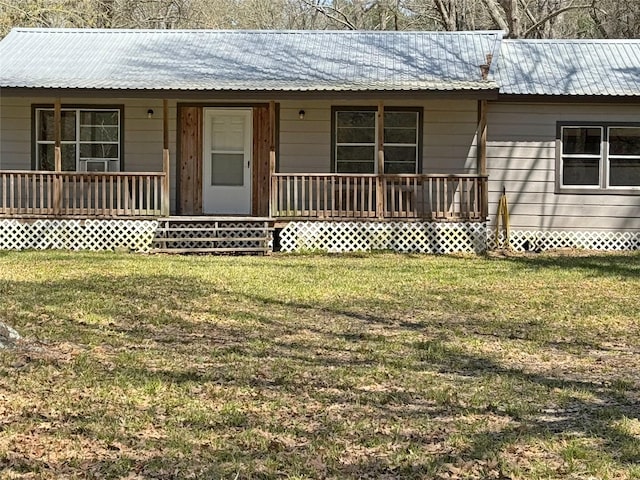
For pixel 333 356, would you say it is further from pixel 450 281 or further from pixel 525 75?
pixel 525 75

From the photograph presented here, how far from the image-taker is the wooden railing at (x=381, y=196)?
14.1 meters

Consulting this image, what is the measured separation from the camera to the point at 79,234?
1425cm

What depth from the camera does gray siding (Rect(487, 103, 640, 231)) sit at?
14.8m

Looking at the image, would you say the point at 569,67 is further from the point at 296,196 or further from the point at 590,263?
the point at 296,196

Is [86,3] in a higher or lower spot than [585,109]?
higher

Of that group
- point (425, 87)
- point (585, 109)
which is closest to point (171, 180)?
point (425, 87)

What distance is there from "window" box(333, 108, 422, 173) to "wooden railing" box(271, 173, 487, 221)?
54cm

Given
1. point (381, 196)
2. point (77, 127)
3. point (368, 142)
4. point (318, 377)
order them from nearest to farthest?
point (318, 377)
point (381, 196)
point (368, 142)
point (77, 127)

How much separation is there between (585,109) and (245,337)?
31.7 ft

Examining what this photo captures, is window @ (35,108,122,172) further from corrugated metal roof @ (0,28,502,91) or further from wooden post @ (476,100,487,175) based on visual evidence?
wooden post @ (476,100,487,175)

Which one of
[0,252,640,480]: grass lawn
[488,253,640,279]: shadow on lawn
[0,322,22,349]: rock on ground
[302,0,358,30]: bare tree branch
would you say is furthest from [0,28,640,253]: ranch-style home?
[302,0,358,30]: bare tree branch

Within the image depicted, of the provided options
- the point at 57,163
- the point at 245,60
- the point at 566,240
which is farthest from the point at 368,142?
the point at 57,163

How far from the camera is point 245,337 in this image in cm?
732

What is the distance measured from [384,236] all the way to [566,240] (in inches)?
133
